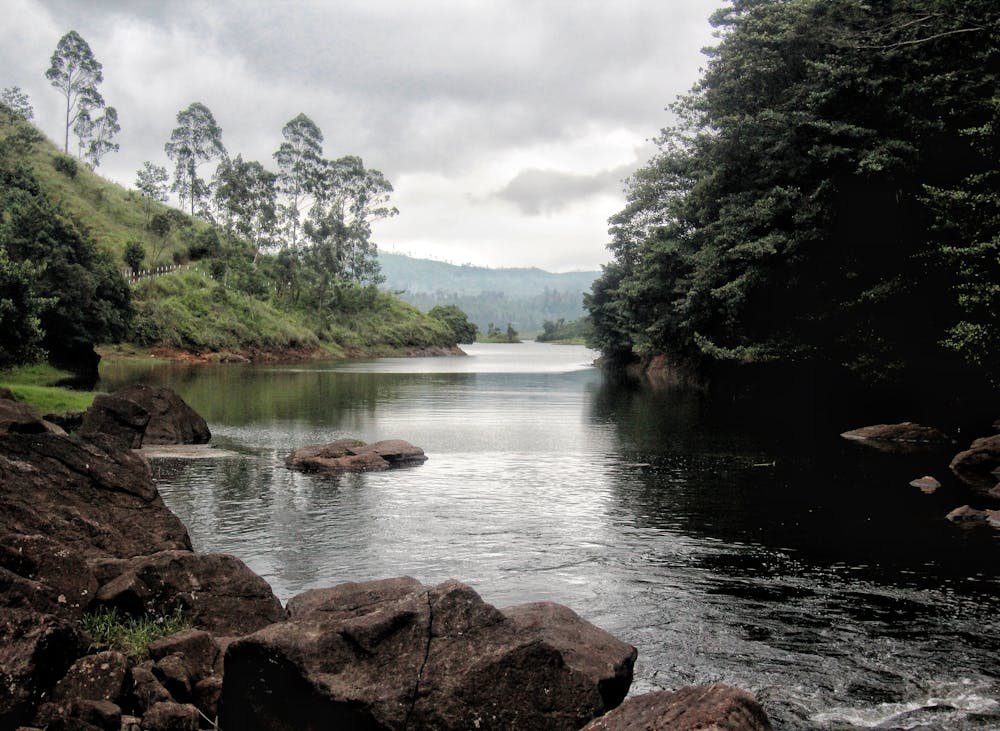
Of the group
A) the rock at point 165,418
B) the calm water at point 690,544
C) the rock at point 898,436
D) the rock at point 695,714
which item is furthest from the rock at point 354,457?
the rock at point 695,714

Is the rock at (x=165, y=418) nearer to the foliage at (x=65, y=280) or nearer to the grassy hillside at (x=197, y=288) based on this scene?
the foliage at (x=65, y=280)

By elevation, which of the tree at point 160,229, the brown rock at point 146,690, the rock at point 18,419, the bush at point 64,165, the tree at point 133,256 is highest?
the bush at point 64,165

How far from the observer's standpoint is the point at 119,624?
34.5ft

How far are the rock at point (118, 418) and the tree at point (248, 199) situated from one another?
104673 mm

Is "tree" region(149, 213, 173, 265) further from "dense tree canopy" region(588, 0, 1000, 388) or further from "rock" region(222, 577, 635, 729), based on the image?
"rock" region(222, 577, 635, 729)

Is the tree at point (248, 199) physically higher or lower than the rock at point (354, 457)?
higher

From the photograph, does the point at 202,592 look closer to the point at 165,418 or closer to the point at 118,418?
the point at 118,418

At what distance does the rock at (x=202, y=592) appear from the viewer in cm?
1097

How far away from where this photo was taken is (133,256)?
100250 mm

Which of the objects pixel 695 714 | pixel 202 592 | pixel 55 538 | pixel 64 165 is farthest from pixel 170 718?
pixel 64 165

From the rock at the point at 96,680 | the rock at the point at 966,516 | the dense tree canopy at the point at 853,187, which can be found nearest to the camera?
the rock at the point at 96,680

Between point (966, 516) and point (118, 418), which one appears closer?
point (966, 516)

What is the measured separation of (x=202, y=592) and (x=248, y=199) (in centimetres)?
12933

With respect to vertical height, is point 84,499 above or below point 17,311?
below
